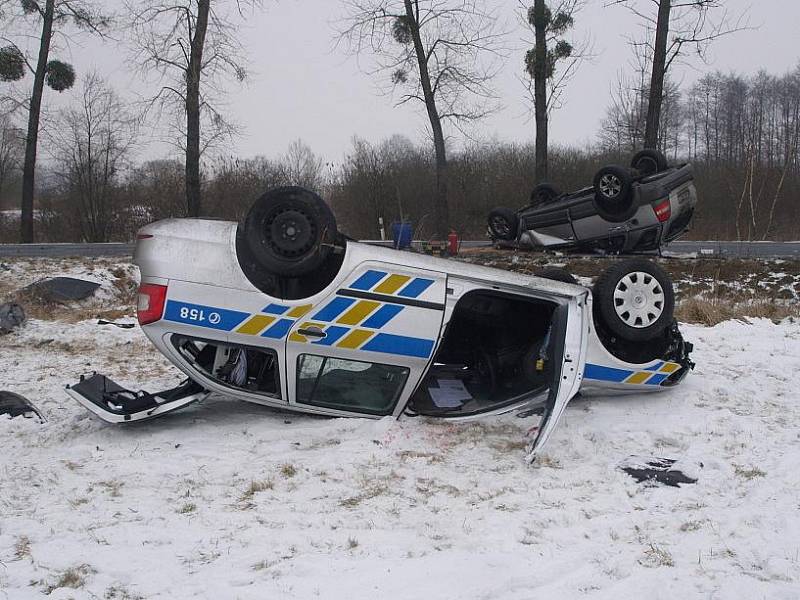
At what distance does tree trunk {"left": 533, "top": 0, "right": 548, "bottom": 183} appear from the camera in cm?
1769

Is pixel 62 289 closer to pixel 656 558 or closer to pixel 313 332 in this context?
pixel 313 332

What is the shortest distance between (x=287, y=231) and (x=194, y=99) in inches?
543

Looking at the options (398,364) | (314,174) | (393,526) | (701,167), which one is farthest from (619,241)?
(701,167)

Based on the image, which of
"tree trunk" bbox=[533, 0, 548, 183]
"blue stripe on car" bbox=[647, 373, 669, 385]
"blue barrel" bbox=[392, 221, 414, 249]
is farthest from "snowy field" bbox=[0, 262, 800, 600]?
"tree trunk" bbox=[533, 0, 548, 183]

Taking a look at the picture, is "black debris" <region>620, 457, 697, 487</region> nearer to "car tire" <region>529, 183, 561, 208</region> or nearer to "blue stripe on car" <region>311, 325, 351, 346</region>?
"blue stripe on car" <region>311, 325, 351, 346</region>

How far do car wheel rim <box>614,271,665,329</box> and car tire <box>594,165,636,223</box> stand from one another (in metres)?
6.25

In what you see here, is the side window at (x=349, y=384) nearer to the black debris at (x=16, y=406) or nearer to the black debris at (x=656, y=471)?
the black debris at (x=656, y=471)

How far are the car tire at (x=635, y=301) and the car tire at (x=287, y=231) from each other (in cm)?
221

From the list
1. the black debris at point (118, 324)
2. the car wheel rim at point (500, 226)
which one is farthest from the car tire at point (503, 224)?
the black debris at point (118, 324)

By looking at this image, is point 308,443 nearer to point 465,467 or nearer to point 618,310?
point 465,467

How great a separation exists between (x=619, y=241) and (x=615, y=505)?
8.92 meters

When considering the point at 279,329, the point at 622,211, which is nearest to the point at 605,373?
the point at 279,329

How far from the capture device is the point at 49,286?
11.7m

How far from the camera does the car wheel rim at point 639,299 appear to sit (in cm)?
511
